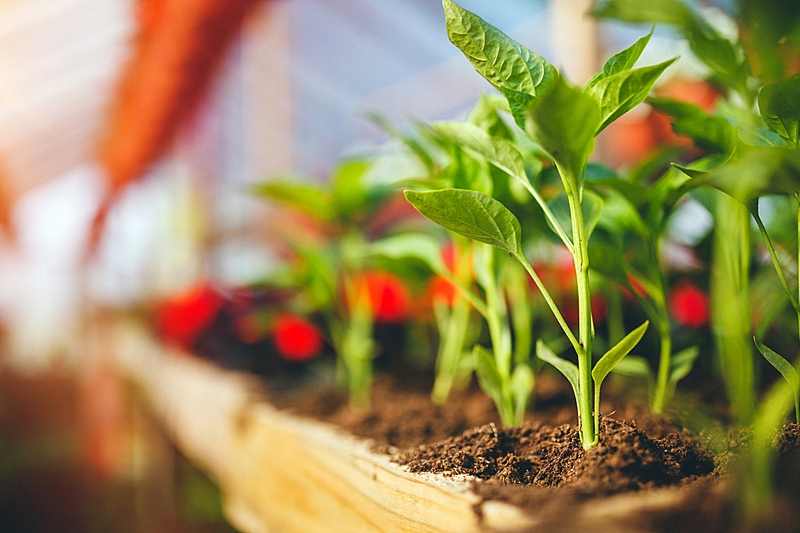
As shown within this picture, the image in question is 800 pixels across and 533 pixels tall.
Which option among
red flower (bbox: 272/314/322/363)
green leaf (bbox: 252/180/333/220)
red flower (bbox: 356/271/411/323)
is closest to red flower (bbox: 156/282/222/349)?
red flower (bbox: 272/314/322/363)

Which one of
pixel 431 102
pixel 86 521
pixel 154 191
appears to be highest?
pixel 431 102

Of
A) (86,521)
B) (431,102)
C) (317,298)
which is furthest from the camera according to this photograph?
(431,102)

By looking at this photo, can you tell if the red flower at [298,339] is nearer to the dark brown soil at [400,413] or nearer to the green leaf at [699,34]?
the dark brown soil at [400,413]

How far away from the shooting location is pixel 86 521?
2.79 metres

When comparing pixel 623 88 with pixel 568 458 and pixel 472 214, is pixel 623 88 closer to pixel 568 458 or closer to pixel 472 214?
pixel 472 214

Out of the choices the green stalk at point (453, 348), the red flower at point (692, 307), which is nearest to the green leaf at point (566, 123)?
the green stalk at point (453, 348)

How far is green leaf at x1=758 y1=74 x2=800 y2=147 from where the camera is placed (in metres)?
0.28

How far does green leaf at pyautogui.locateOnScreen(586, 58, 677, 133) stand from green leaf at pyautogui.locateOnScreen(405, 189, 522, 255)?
0.24 feet

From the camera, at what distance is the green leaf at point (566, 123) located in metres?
0.23

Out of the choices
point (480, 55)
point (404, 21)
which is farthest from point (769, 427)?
point (404, 21)

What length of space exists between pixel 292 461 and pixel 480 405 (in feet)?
0.66

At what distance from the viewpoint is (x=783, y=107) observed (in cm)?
29

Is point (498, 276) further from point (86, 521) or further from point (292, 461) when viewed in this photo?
point (86, 521)

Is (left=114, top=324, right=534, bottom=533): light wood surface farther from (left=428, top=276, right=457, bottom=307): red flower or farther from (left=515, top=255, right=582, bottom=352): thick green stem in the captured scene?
(left=428, top=276, right=457, bottom=307): red flower
